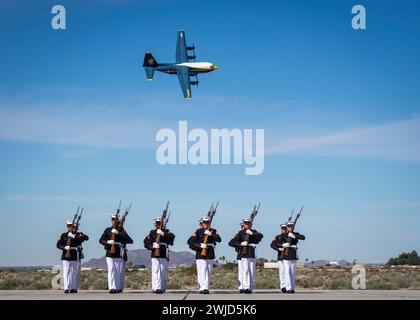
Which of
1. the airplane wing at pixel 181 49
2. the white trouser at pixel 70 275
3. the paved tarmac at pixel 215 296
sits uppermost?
the airplane wing at pixel 181 49

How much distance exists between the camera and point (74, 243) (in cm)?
2402

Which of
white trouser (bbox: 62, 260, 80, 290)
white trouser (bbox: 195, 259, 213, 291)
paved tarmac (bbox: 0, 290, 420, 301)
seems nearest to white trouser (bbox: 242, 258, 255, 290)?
paved tarmac (bbox: 0, 290, 420, 301)

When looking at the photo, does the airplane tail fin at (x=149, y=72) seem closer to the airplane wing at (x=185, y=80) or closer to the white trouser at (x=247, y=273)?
the airplane wing at (x=185, y=80)

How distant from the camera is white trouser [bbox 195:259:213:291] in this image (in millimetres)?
23156

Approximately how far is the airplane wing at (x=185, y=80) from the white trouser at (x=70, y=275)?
3359 cm

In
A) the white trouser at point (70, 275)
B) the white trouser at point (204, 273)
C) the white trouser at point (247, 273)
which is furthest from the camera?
the white trouser at point (70, 275)

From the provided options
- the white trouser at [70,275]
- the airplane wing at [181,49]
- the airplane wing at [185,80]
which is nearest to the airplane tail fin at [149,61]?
the airplane wing at [181,49]

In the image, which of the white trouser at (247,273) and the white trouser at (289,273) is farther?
the white trouser at (289,273)

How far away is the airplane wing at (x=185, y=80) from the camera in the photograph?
2227 inches

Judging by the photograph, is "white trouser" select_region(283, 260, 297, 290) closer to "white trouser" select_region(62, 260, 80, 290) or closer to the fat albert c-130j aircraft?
"white trouser" select_region(62, 260, 80, 290)

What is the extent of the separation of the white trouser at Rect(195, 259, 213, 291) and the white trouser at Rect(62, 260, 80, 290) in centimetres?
395
